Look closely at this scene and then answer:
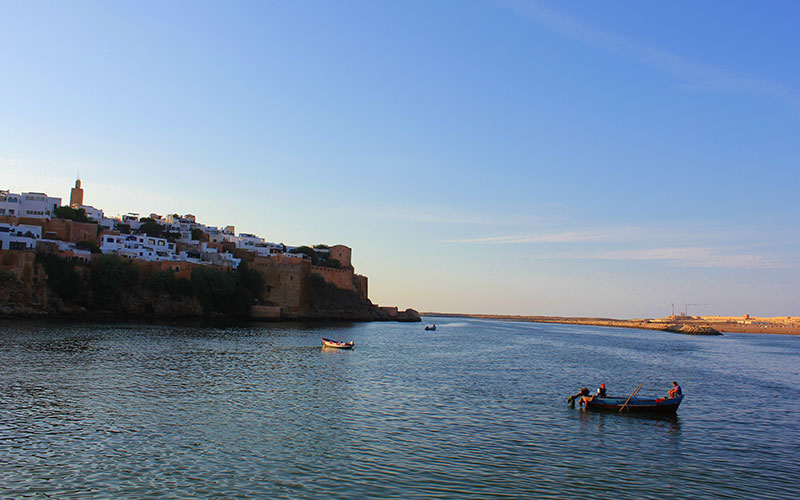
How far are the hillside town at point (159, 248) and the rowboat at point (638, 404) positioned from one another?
5281 cm

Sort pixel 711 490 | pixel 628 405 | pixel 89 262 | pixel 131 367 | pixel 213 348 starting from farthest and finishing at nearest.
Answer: pixel 89 262 → pixel 213 348 → pixel 131 367 → pixel 628 405 → pixel 711 490

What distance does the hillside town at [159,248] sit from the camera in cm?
5675

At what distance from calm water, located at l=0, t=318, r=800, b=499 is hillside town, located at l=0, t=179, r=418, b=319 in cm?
3023

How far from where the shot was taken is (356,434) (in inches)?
612

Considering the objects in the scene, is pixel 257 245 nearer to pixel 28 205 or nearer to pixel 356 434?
pixel 28 205

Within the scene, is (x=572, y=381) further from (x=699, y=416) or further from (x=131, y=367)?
(x=131, y=367)

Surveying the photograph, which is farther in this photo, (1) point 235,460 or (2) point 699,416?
(2) point 699,416

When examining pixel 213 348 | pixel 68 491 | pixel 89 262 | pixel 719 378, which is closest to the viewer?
pixel 68 491

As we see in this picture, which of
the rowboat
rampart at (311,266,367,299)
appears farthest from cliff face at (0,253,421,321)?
the rowboat

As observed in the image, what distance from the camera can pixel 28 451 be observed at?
1253cm

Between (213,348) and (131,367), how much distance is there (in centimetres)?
1096

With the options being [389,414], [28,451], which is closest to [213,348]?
[389,414]

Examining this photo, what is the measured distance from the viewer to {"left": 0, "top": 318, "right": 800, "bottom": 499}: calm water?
11.4 m

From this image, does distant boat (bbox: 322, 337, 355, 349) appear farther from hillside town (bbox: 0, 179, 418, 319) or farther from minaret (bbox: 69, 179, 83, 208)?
minaret (bbox: 69, 179, 83, 208)
